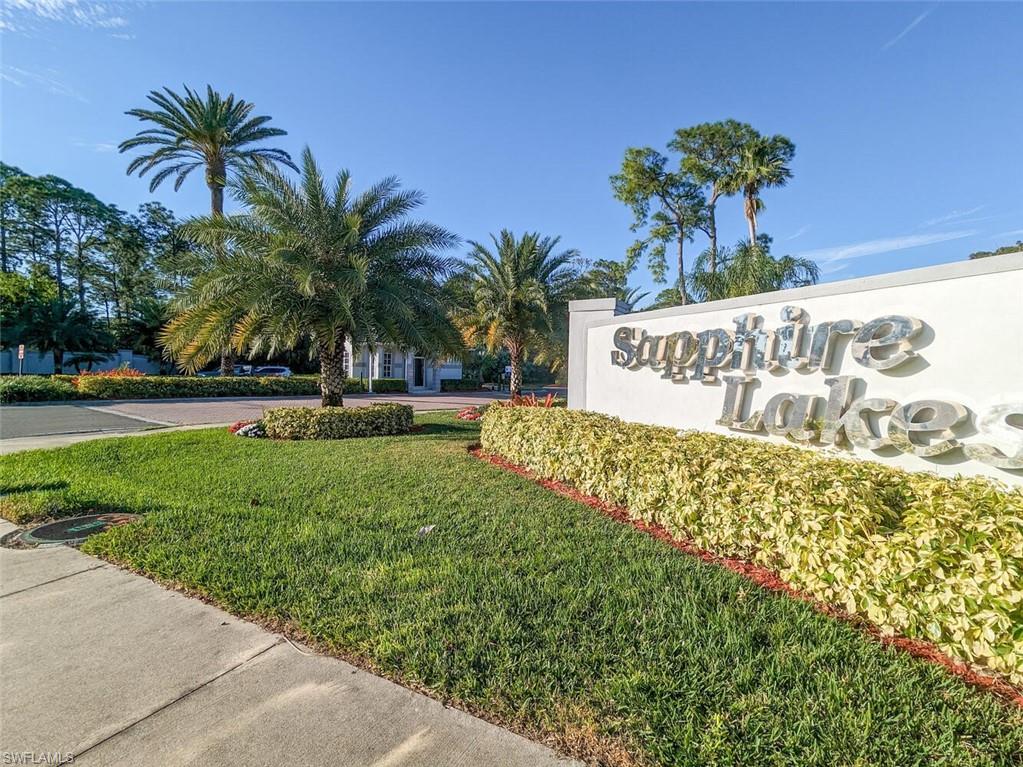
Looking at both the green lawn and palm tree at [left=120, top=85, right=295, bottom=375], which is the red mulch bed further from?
palm tree at [left=120, top=85, right=295, bottom=375]

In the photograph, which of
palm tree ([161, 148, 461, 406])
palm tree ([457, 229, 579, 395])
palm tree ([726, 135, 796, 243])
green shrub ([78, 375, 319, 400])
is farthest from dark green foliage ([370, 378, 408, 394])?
palm tree ([726, 135, 796, 243])

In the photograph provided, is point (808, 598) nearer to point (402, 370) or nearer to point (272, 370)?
point (402, 370)

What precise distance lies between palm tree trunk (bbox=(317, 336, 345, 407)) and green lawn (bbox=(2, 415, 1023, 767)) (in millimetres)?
6000

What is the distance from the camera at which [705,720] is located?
222 centimetres

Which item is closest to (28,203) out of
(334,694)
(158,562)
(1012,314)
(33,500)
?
(33,500)

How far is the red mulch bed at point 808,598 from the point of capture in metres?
2.58

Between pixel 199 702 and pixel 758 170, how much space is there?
29.6 metres

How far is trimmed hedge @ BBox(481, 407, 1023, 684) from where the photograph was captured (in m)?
2.63

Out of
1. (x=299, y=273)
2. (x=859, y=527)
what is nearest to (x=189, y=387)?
(x=299, y=273)

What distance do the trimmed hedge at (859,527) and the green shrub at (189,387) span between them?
22771 millimetres

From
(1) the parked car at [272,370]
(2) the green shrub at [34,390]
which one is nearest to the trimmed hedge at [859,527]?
(2) the green shrub at [34,390]

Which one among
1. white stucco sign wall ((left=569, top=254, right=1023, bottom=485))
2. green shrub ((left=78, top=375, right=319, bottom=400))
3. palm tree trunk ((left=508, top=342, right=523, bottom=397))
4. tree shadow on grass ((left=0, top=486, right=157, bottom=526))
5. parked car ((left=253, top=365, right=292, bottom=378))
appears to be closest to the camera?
white stucco sign wall ((left=569, top=254, right=1023, bottom=485))

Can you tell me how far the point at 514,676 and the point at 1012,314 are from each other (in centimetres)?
476

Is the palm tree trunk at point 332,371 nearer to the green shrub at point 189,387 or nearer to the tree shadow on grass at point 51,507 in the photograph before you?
the tree shadow on grass at point 51,507
